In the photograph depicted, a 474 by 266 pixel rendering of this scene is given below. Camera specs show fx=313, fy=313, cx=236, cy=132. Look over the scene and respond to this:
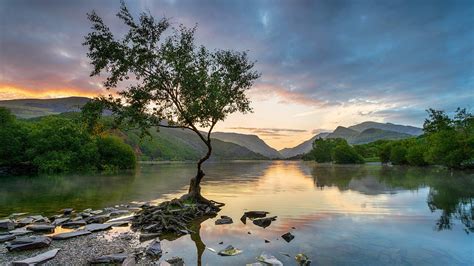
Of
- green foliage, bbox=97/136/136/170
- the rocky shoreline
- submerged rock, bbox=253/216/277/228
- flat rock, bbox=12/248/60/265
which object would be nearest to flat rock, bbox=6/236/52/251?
the rocky shoreline

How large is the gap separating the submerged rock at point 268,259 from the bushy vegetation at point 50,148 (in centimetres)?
8765

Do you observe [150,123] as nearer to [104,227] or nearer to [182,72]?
[182,72]

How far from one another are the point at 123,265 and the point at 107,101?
796 inches

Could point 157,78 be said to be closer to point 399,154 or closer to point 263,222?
point 263,222

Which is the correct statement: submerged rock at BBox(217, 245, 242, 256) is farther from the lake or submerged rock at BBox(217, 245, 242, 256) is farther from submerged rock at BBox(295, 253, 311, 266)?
submerged rock at BBox(295, 253, 311, 266)

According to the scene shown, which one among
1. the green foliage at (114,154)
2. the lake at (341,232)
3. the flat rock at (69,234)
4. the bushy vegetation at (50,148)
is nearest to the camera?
the lake at (341,232)

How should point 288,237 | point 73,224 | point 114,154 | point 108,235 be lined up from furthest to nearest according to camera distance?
point 114,154, point 73,224, point 108,235, point 288,237

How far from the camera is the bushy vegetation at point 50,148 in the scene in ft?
328

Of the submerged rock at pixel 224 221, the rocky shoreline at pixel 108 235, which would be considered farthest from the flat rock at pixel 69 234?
the submerged rock at pixel 224 221

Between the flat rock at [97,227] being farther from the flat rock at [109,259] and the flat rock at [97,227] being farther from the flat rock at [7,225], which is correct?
the flat rock at [109,259]

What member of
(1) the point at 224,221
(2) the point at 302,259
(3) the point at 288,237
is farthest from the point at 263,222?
(2) the point at 302,259

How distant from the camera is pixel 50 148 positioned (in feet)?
350

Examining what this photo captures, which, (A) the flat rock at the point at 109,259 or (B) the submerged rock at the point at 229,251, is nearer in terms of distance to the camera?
(A) the flat rock at the point at 109,259

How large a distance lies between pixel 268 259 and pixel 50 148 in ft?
369
